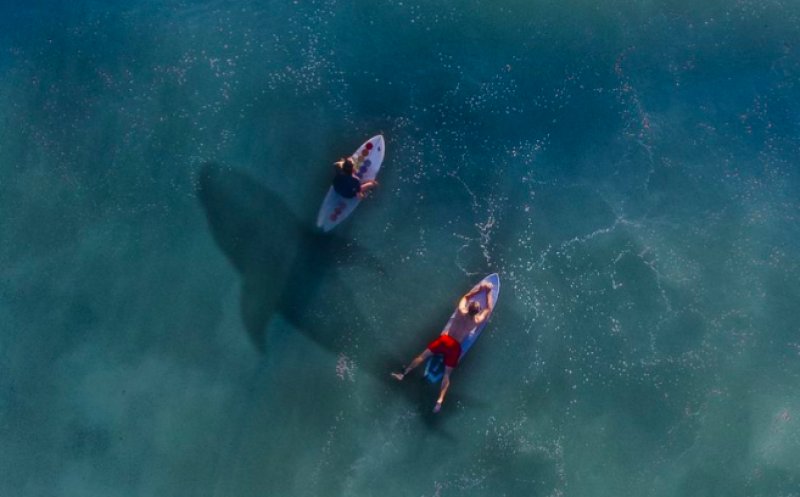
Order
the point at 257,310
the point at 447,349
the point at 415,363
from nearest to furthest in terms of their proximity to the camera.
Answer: the point at 447,349, the point at 415,363, the point at 257,310

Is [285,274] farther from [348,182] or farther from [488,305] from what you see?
[488,305]

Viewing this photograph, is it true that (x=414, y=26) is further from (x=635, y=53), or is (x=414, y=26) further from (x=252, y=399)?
(x=252, y=399)

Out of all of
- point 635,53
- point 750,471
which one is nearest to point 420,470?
point 750,471

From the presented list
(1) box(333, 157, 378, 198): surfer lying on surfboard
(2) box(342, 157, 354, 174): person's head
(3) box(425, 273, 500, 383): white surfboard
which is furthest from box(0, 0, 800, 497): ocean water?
(2) box(342, 157, 354, 174): person's head

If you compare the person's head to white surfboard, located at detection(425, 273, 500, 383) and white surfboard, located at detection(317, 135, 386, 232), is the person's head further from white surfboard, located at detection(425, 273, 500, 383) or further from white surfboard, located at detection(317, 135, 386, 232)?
white surfboard, located at detection(425, 273, 500, 383)

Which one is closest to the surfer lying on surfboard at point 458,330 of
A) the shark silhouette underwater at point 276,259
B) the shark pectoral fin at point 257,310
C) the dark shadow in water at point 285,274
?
the dark shadow in water at point 285,274

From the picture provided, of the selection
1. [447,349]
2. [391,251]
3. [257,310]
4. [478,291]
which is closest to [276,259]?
[257,310]

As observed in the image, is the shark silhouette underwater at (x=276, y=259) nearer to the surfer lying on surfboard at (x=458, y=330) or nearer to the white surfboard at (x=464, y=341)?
the surfer lying on surfboard at (x=458, y=330)
